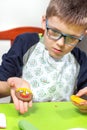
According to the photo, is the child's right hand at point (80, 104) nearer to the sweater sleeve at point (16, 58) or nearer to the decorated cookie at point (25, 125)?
the decorated cookie at point (25, 125)

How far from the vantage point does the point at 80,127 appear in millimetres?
689

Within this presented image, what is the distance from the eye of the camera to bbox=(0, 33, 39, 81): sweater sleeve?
96cm

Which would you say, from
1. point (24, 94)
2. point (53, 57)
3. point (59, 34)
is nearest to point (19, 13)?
point (53, 57)

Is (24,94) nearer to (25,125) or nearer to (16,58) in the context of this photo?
(25,125)

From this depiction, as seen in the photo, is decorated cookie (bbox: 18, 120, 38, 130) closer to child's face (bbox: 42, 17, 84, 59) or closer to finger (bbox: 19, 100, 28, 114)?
finger (bbox: 19, 100, 28, 114)

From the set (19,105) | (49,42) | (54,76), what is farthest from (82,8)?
(19,105)

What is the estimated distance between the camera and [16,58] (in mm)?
964

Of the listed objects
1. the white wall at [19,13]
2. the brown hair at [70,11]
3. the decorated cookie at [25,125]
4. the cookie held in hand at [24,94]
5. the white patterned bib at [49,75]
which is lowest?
the white patterned bib at [49,75]

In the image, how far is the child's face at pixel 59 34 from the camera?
33.2 inches

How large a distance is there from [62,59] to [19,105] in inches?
14.8

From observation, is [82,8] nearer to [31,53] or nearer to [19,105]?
[31,53]

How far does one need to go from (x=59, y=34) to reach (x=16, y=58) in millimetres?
199

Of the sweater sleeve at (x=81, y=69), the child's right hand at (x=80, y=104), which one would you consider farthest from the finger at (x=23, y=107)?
the sweater sleeve at (x=81, y=69)

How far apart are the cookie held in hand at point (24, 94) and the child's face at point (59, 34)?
20 centimetres
